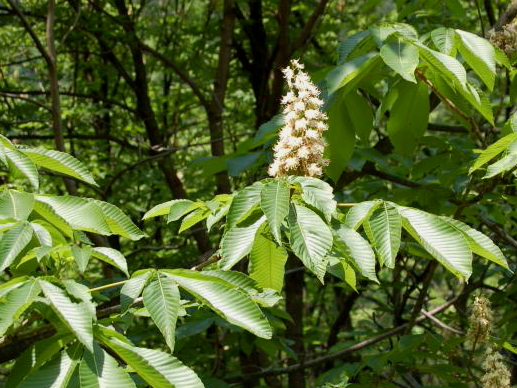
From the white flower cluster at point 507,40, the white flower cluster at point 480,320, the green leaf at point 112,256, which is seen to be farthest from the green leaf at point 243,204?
the white flower cluster at point 507,40

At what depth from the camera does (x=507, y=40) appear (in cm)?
250

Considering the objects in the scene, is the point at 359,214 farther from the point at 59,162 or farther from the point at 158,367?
the point at 59,162

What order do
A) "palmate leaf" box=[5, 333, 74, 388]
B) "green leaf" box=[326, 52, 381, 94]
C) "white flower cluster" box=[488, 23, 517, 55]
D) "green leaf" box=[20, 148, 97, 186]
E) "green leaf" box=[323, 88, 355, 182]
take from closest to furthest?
1. "palmate leaf" box=[5, 333, 74, 388]
2. "green leaf" box=[20, 148, 97, 186]
3. "green leaf" box=[326, 52, 381, 94]
4. "green leaf" box=[323, 88, 355, 182]
5. "white flower cluster" box=[488, 23, 517, 55]

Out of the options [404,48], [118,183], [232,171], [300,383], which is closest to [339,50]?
[404,48]

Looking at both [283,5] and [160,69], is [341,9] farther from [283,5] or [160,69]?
[283,5]

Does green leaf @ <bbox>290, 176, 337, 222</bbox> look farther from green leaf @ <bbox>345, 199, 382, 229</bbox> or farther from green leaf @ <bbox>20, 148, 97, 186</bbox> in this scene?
green leaf @ <bbox>20, 148, 97, 186</bbox>

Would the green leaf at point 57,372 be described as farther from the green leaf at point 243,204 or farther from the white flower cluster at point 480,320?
the white flower cluster at point 480,320

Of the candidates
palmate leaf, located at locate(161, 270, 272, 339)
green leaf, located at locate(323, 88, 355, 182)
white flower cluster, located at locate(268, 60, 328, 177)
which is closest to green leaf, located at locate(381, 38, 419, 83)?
white flower cluster, located at locate(268, 60, 328, 177)

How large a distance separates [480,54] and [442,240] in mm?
682

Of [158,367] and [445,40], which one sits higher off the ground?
[445,40]

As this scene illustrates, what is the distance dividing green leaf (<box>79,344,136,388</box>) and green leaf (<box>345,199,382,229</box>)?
59 centimetres

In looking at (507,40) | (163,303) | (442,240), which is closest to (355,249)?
(442,240)

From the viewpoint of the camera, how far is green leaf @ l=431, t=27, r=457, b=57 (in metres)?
1.96

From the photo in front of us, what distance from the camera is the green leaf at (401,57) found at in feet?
5.87
